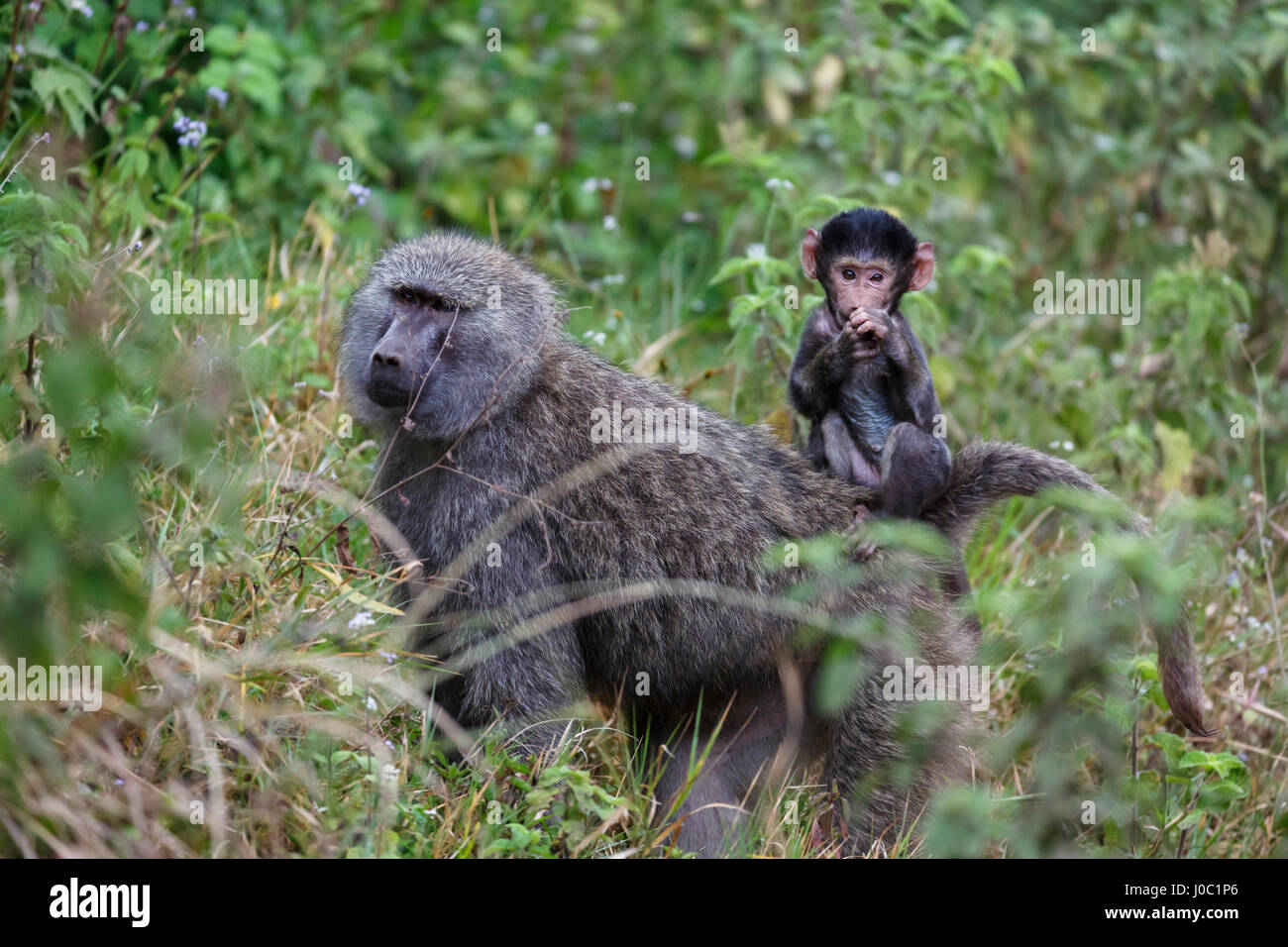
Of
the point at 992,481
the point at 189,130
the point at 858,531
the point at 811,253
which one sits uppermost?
the point at 189,130

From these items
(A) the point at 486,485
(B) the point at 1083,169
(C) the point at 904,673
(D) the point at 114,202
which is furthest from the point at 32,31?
(B) the point at 1083,169

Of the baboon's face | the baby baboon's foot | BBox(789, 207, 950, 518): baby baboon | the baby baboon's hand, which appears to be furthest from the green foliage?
the baby baboon's hand

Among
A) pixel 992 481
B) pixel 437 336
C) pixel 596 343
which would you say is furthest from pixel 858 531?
pixel 596 343

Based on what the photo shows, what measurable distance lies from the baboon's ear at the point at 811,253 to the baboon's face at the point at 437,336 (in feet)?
2.50

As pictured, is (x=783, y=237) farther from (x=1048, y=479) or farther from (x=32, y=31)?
(x=32, y=31)

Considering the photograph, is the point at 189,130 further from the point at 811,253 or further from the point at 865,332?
the point at 865,332

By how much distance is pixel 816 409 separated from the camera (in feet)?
12.7

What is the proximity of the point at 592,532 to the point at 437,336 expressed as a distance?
0.68m

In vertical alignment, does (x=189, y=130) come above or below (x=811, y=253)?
above

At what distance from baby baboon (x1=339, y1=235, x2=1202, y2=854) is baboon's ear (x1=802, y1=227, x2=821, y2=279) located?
57cm

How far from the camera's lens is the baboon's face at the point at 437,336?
3.54 m

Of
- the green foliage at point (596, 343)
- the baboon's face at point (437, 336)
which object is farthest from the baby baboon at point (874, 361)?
the baboon's face at point (437, 336)

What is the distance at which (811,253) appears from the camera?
3.86 m

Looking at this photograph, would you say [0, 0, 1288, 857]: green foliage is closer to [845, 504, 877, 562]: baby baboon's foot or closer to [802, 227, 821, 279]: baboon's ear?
[845, 504, 877, 562]: baby baboon's foot
